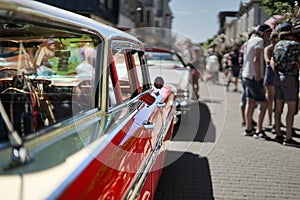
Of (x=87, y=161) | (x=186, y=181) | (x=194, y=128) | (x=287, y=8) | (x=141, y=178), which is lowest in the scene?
(x=186, y=181)

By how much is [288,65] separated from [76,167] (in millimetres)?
4434

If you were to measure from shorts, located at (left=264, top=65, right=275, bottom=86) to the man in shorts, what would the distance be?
9 cm

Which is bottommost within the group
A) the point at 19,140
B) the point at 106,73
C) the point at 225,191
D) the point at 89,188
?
the point at 225,191

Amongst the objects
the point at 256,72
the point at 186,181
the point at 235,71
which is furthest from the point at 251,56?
the point at 235,71

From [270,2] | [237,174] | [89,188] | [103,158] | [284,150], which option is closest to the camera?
[89,188]

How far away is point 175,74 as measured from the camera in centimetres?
725

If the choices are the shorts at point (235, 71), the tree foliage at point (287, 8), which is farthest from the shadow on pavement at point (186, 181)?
the shorts at point (235, 71)

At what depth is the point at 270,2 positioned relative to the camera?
753 centimetres

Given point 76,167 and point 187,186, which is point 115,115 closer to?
point 76,167

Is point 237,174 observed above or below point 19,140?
below

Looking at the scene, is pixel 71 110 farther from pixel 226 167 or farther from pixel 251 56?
pixel 251 56

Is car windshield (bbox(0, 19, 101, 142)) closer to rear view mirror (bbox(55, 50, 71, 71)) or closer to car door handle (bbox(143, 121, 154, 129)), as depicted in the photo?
rear view mirror (bbox(55, 50, 71, 71))

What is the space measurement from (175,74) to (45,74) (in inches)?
174

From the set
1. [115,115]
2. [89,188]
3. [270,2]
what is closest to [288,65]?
[270,2]
